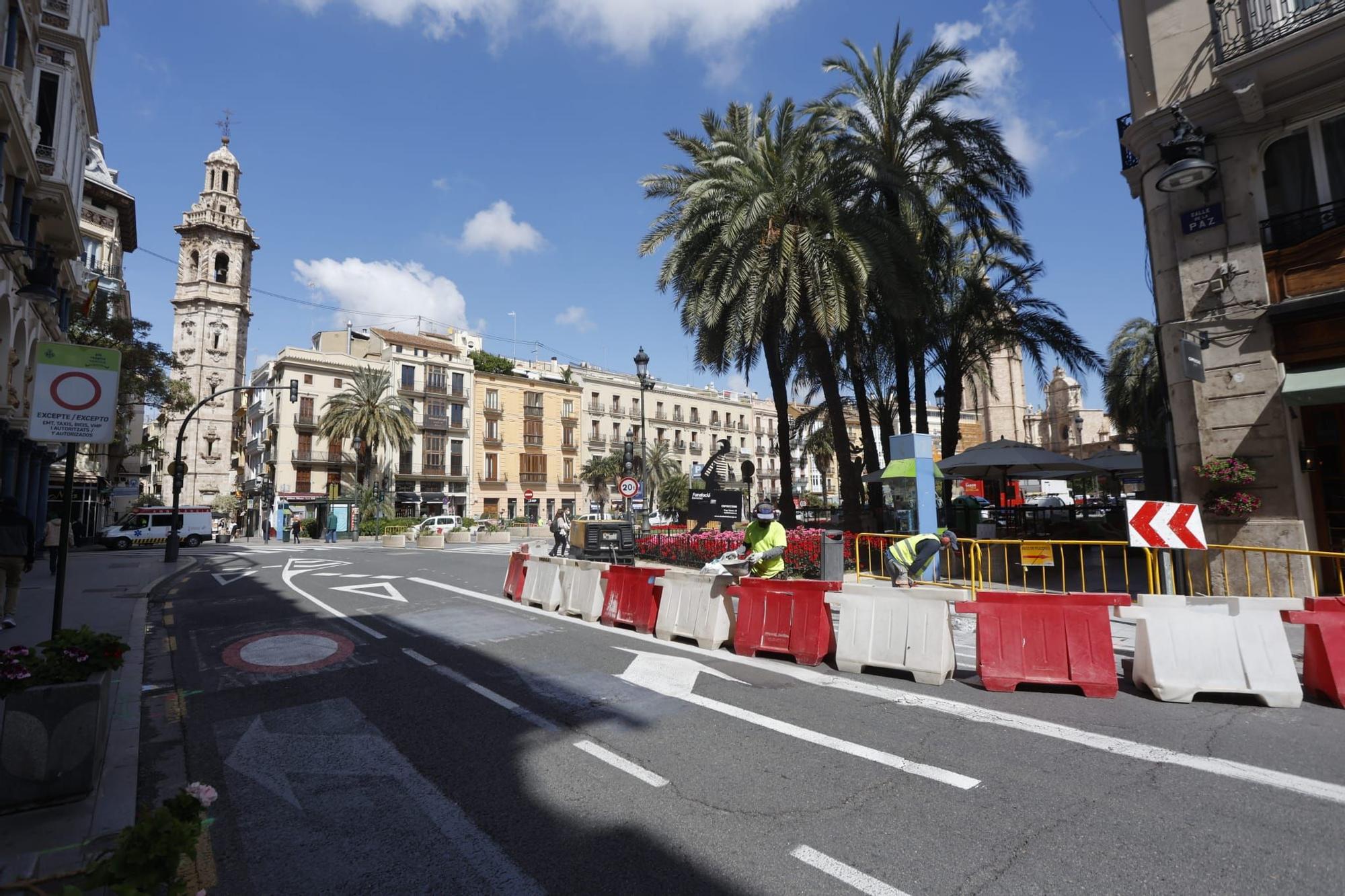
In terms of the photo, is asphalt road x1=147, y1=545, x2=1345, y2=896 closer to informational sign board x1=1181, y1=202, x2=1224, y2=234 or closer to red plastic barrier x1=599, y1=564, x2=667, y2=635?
red plastic barrier x1=599, y1=564, x2=667, y2=635

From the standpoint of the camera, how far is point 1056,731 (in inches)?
206

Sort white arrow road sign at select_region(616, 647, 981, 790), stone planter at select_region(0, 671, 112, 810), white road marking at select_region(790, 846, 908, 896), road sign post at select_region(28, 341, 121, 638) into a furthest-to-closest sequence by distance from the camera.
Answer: road sign post at select_region(28, 341, 121, 638)
white arrow road sign at select_region(616, 647, 981, 790)
stone planter at select_region(0, 671, 112, 810)
white road marking at select_region(790, 846, 908, 896)

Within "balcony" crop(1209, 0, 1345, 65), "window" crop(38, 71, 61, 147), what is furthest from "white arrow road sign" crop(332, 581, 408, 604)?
"balcony" crop(1209, 0, 1345, 65)

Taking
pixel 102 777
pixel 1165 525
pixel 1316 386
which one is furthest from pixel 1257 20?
pixel 102 777

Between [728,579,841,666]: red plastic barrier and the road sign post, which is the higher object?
the road sign post

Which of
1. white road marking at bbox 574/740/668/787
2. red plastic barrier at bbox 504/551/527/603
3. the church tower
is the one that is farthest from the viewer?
the church tower

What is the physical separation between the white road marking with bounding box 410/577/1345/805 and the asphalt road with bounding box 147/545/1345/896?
0.09ft

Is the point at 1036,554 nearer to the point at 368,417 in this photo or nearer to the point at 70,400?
the point at 70,400

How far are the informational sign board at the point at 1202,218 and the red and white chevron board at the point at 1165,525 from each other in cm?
576

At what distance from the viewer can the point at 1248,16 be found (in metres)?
11.0

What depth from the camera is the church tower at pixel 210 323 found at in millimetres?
63594

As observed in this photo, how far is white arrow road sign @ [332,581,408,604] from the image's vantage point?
13.1 meters

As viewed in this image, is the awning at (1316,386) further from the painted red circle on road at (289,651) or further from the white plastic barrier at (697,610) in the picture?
the painted red circle on road at (289,651)

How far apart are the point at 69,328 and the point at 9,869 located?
2814 centimetres
